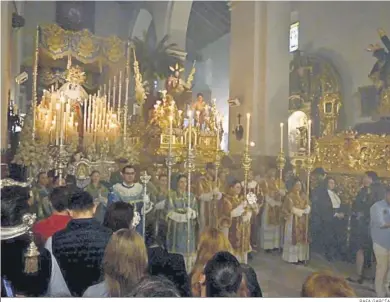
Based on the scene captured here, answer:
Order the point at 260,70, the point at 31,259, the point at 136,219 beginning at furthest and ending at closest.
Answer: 1. the point at 260,70
2. the point at 136,219
3. the point at 31,259

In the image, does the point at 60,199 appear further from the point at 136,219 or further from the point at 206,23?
the point at 206,23

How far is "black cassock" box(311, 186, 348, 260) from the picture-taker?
289 cm

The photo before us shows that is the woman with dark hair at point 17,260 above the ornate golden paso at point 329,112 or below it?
below

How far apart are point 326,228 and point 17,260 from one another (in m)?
1.65

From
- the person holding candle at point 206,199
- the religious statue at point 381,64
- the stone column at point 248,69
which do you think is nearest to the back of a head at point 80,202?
the person holding candle at point 206,199

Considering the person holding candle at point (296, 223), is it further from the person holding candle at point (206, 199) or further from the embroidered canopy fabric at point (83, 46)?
the embroidered canopy fabric at point (83, 46)

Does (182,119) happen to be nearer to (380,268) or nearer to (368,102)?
(368,102)

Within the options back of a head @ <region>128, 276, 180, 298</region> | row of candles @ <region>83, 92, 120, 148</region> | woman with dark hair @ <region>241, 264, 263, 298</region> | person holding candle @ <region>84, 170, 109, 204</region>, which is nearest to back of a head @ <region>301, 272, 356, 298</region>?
woman with dark hair @ <region>241, 264, 263, 298</region>

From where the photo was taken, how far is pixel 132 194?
2.83 metres

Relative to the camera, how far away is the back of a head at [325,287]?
2.87 meters

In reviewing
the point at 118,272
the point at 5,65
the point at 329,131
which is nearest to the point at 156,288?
the point at 118,272

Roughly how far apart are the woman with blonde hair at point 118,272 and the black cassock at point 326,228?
0.95 metres

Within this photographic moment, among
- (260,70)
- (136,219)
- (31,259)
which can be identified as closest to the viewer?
(31,259)
